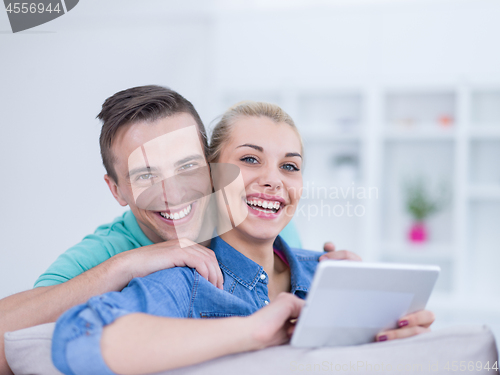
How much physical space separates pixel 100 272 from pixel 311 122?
3.47m

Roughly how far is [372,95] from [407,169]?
0.79 m

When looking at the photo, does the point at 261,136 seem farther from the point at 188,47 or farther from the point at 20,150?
the point at 188,47

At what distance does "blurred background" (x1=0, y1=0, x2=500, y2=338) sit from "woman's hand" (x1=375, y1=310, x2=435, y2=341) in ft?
9.10

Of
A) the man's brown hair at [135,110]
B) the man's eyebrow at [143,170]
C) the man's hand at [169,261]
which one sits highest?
the man's brown hair at [135,110]

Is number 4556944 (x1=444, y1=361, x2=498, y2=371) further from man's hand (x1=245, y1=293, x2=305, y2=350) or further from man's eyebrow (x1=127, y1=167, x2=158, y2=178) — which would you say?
man's eyebrow (x1=127, y1=167, x2=158, y2=178)

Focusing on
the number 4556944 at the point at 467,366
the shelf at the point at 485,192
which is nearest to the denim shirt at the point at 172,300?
the number 4556944 at the point at 467,366

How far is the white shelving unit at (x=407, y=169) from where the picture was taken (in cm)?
384

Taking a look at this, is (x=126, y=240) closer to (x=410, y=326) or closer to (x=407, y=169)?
(x=410, y=326)

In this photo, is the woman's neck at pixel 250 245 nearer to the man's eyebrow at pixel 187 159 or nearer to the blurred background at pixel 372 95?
the man's eyebrow at pixel 187 159

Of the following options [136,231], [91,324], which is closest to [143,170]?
[136,231]

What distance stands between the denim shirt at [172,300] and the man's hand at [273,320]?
20 centimetres

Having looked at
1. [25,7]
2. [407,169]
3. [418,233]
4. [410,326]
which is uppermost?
[25,7]

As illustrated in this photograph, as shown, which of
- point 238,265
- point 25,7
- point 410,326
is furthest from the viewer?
point 25,7

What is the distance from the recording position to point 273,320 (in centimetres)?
76
